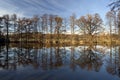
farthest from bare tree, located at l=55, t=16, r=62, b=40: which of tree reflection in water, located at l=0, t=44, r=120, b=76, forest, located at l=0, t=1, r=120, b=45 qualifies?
tree reflection in water, located at l=0, t=44, r=120, b=76

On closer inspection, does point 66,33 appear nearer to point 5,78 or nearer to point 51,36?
point 51,36

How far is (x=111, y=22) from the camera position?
5788 cm

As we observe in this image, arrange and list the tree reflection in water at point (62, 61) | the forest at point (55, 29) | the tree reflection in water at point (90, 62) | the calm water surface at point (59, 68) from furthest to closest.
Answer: the forest at point (55, 29), the tree reflection in water at point (90, 62), the tree reflection in water at point (62, 61), the calm water surface at point (59, 68)

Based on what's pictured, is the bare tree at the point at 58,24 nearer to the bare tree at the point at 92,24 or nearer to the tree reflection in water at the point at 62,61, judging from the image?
the bare tree at the point at 92,24

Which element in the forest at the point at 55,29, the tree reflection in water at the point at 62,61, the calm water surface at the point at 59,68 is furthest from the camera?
the forest at the point at 55,29

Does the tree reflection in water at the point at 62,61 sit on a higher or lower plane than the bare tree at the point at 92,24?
lower

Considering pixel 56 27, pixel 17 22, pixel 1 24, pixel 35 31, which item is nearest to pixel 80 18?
pixel 56 27

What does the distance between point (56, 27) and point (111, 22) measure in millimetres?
18181

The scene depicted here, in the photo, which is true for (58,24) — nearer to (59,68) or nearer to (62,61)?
(62,61)

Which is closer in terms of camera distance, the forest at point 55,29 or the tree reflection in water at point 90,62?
the tree reflection in water at point 90,62

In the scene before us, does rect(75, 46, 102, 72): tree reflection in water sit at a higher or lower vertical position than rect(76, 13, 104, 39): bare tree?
lower

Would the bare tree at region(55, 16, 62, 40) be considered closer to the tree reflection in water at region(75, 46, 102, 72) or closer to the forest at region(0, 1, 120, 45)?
the forest at region(0, 1, 120, 45)

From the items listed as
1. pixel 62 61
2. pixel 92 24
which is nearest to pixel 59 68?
pixel 62 61

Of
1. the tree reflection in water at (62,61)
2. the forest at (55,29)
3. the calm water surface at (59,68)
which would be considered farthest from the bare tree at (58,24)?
the calm water surface at (59,68)
